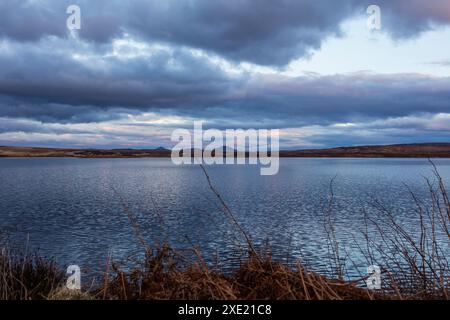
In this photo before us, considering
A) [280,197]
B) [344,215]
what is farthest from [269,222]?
[280,197]

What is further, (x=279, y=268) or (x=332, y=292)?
(x=279, y=268)

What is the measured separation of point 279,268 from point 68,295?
3923mm

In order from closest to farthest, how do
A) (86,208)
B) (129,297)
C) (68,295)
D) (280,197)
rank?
(129,297) < (68,295) < (86,208) < (280,197)

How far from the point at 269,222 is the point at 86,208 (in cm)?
1907

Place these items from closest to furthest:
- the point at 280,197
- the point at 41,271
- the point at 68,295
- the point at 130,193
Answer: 1. the point at 68,295
2. the point at 41,271
3. the point at 280,197
4. the point at 130,193
